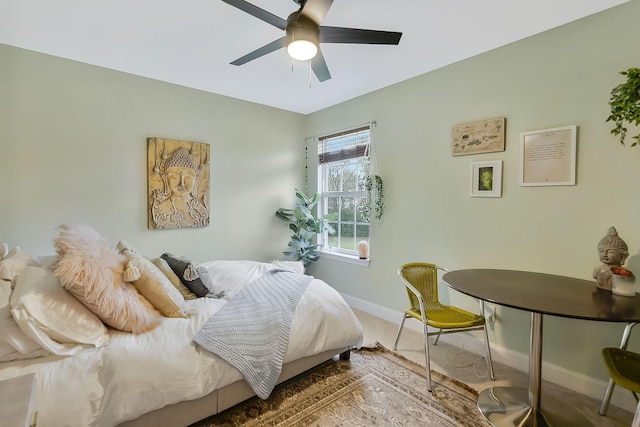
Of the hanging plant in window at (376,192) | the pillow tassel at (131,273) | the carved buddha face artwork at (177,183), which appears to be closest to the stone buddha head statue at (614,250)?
the hanging plant in window at (376,192)

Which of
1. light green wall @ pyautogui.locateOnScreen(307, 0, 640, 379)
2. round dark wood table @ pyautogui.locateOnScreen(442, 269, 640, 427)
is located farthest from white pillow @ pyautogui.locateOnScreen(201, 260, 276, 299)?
round dark wood table @ pyautogui.locateOnScreen(442, 269, 640, 427)

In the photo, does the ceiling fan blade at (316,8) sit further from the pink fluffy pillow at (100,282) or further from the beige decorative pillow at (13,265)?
the beige decorative pillow at (13,265)

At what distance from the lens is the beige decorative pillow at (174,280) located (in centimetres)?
217

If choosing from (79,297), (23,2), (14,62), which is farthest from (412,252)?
(14,62)

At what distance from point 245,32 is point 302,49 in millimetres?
785

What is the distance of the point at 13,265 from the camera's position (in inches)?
66.6

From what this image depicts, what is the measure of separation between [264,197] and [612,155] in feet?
11.1

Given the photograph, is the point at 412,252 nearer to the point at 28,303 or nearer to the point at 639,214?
the point at 639,214

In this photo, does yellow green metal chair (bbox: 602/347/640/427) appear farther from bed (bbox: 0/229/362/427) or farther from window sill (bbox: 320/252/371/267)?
window sill (bbox: 320/252/371/267)

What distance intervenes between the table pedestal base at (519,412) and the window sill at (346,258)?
5.79 feet

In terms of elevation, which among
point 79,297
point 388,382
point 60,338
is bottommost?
point 388,382

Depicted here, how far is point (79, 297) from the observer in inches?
58.9

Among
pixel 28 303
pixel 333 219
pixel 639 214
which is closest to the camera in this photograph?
pixel 28 303

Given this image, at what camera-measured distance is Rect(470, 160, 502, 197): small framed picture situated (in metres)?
2.45
